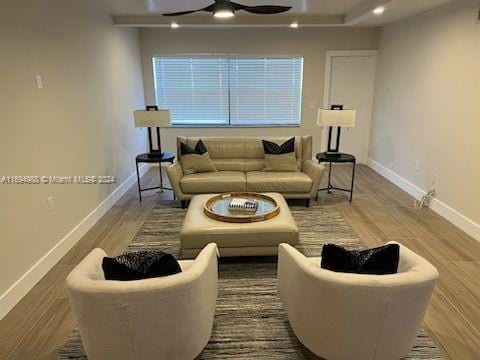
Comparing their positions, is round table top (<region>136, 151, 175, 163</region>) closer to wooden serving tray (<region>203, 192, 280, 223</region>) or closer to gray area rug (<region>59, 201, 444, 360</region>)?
gray area rug (<region>59, 201, 444, 360</region>)

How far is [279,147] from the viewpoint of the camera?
4.67 meters

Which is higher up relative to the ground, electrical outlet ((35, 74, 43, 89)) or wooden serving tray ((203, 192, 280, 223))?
electrical outlet ((35, 74, 43, 89))

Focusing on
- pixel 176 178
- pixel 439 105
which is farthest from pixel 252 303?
pixel 439 105

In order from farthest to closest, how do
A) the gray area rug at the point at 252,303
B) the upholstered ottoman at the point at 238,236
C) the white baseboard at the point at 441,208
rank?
1. the white baseboard at the point at 441,208
2. the upholstered ottoman at the point at 238,236
3. the gray area rug at the point at 252,303

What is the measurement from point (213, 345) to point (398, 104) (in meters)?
4.85

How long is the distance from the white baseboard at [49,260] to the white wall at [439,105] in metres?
4.23

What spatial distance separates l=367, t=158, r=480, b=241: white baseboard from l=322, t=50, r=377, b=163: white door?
3.16ft

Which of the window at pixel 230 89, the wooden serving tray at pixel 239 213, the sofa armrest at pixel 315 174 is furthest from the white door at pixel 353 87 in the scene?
the wooden serving tray at pixel 239 213

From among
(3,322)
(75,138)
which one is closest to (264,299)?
(3,322)

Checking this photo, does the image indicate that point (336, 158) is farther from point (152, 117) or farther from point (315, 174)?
point (152, 117)

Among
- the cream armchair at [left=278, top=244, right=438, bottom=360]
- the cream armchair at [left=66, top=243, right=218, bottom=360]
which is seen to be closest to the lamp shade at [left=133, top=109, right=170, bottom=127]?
the cream armchair at [left=66, top=243, right=218, bottom=360]

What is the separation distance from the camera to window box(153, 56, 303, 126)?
6.44m

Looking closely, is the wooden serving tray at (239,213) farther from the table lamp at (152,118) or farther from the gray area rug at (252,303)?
the table lamp at (152,118)

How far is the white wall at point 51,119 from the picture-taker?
8.44 feet
